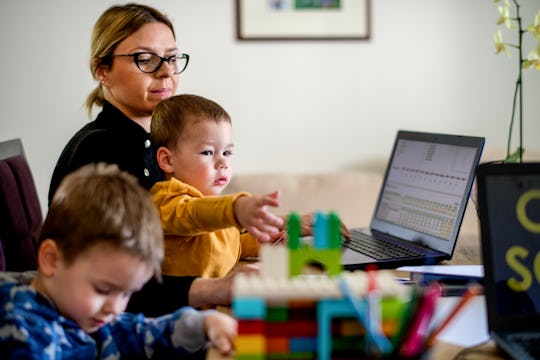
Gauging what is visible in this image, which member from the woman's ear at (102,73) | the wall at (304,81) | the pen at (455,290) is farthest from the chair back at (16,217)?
the wall at (304,81)

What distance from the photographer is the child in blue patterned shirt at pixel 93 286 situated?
98 centimetres

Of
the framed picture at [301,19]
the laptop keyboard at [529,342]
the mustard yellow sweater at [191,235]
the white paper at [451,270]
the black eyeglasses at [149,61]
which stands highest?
the framed picture at [301,19]

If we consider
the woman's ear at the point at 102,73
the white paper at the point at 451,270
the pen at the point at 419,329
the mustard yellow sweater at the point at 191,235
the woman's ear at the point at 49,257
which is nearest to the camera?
the pen at the point at 419,329

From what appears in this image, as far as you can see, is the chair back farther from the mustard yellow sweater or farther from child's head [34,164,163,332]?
child's head [34,164,163,332]

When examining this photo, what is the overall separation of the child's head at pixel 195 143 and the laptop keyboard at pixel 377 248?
38 cm

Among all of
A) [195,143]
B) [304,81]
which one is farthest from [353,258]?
[304,81]

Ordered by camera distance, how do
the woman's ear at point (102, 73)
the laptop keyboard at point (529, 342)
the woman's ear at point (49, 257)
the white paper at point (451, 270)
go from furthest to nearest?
1. the woman's ear at point (102, 73)
2. the white paper at point (451, 270)
3. the woman's ear at point (49, 257)
4. the laptop keyboard at point (529, 342)

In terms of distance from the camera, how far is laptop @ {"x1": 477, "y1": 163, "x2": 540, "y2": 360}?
0.98 m

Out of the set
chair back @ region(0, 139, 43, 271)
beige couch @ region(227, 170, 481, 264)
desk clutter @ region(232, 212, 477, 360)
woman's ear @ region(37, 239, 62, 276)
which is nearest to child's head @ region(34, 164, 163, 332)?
woman's ear @ region(37, 239, 62, 276)

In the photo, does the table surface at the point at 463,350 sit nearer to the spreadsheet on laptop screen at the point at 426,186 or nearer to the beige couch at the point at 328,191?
the spreadsheet on laptop screen at the point at 426,186

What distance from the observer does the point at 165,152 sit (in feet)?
4.94

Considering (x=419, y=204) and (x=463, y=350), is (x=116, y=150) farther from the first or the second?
(x=463, y=350)

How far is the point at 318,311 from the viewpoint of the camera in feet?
2.47

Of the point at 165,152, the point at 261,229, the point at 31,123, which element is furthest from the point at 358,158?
the point at 261,229
